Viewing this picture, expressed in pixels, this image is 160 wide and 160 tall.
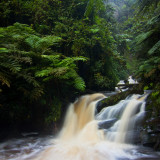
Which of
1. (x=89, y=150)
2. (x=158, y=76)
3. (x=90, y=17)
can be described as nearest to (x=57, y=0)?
(x=90, y=17)

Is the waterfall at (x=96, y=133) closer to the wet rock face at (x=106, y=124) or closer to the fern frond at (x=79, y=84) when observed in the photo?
the wet rock face at (x=106, y=124)

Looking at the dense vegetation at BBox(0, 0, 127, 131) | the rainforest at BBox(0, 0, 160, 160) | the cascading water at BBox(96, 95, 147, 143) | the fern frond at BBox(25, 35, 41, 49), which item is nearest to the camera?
the cascading water at BBox(96, 95, 147, 143)

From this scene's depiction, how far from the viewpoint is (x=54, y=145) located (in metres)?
4.61

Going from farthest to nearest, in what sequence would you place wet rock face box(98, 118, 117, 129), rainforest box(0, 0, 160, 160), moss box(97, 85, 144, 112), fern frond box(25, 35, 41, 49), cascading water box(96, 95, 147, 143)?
moss box(97, 85, 144, 112), fern frond box(25, 35, 41, 49), rainforest box(0, 0, 160, 160), wet rock face box(98, 118, 117, 129), cascading water box(96, 95, 147, 143)

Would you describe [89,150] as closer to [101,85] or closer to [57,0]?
[101,85]

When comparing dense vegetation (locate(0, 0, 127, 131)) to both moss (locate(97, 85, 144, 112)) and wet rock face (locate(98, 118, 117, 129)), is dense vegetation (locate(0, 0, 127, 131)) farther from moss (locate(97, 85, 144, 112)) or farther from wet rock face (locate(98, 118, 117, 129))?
wet rock face (locate(98, 118, 117, 129))

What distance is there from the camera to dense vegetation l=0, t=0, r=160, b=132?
5184 millimetres

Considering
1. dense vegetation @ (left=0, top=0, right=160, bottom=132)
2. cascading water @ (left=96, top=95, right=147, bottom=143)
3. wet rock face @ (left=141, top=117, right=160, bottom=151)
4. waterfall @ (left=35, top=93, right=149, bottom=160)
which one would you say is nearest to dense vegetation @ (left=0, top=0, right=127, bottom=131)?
dense vegetation @ (left=0, top=0, right=160, bottom=132)

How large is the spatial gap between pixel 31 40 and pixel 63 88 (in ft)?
7.04

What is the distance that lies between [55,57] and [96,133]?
2.86 meters

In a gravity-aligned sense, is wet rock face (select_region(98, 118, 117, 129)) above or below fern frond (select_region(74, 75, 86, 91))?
below

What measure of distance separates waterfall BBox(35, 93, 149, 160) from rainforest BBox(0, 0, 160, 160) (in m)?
0.39

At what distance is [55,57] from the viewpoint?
5.68 metres

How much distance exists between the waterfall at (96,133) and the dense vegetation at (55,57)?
2.14ft
